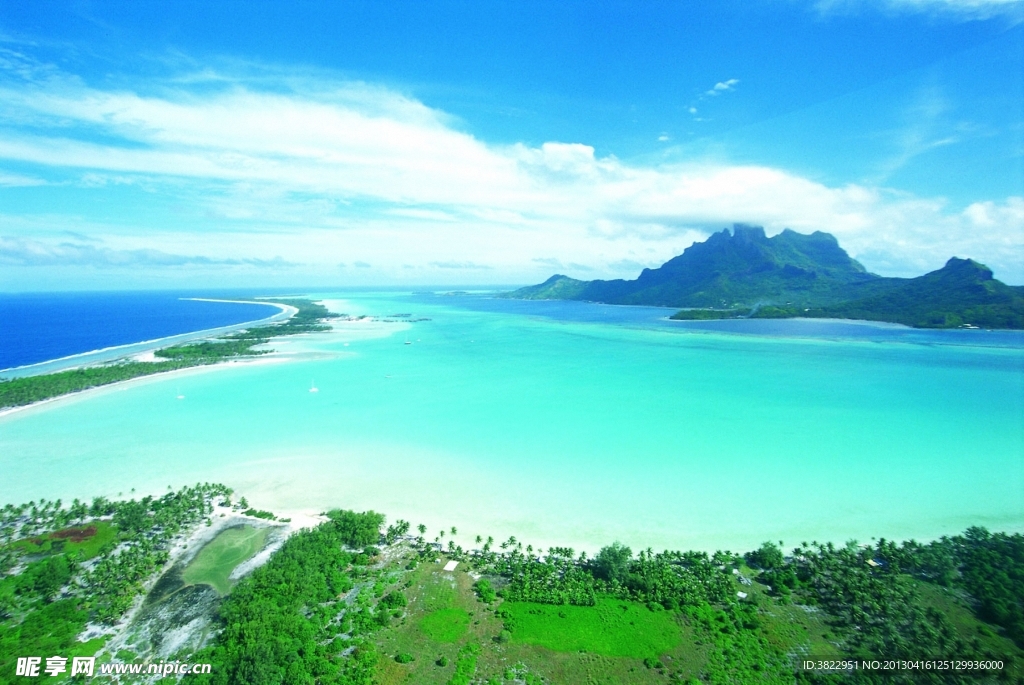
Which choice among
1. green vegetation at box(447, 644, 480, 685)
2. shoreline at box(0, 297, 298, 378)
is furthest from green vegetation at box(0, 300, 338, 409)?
green vegetation at box(447, 644, 480, 685)

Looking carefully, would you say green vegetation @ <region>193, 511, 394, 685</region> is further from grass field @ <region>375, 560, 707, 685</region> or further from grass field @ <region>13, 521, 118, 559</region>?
grass field @ <region>13, 521, 118, 559</region>

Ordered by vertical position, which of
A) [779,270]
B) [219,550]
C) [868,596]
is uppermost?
[779,270]

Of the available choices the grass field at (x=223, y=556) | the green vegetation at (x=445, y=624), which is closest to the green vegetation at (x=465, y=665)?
the green vegetation at (x=445, y=624)

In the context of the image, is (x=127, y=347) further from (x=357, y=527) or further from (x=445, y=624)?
(x=445, y=624)

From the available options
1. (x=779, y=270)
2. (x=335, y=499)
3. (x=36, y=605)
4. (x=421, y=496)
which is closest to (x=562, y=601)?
(x=421, y=496)

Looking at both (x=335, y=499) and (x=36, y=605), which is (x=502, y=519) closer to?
(x=335, y=499)

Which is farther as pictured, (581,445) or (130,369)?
(130,369)

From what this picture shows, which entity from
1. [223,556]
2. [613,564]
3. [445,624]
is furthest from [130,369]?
[613,564]
